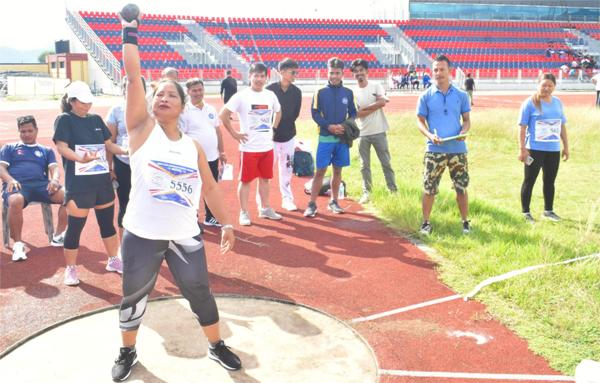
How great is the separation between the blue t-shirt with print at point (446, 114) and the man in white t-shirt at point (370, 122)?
1.87m

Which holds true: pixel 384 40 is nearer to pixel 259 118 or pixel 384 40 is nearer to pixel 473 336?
pixel 259 118

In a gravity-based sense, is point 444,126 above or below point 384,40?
below

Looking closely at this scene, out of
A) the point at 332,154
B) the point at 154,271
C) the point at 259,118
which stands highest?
the point at 259,118

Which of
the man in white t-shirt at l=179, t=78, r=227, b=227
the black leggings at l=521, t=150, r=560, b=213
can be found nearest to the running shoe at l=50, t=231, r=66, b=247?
the man in white t-shirt at l=179, t=78, r=227, b=227

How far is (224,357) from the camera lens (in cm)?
368

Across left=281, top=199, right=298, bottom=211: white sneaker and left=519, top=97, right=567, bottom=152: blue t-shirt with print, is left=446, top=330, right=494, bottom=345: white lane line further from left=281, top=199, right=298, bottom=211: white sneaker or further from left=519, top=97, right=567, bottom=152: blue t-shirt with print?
left=281, top=199, right=298, bottom=211: white sneaker

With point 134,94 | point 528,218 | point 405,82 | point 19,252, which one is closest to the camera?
point 134,94

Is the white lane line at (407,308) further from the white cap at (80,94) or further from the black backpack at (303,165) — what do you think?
the black backpack at (303,165)

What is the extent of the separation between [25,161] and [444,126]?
502cm

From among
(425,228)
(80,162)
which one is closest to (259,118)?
(425,228)

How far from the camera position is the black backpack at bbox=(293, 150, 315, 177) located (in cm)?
1080

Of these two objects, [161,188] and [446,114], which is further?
[446,114]

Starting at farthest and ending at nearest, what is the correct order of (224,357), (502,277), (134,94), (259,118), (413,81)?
(413,81)
(259,118)
(502,277)
(224,357)
(134,94)

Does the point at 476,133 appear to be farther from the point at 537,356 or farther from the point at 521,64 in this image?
the point at 521,64
